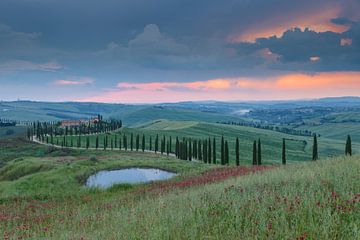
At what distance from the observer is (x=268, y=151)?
188 metres

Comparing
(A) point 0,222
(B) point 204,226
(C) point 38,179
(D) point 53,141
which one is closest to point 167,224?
(B) point 204,226

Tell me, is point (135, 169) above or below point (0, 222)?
below

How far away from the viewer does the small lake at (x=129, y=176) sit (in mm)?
41297

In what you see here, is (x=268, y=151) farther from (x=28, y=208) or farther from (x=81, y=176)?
(x=28, y=208)

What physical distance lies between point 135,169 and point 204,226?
4436cm

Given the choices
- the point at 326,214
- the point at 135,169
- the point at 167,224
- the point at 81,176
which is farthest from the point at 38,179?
the point at 326,214

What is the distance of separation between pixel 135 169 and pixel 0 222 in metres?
35.7

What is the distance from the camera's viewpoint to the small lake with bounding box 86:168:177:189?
41297 millimetres

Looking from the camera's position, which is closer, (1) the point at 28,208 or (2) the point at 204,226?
(2) the point at 204,226

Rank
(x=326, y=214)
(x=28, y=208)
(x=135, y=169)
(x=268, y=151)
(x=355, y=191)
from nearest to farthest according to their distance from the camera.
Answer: (x=326, y=214), (x=355, y=191), (x=28, y=208), (x=135, y=169), (x=268, y=151)

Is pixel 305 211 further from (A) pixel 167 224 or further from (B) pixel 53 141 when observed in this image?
(B) pixel 53 141

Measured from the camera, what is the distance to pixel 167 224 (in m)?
8.94

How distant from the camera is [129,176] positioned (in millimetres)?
45531

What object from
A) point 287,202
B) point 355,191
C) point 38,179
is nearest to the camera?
point 287,202
